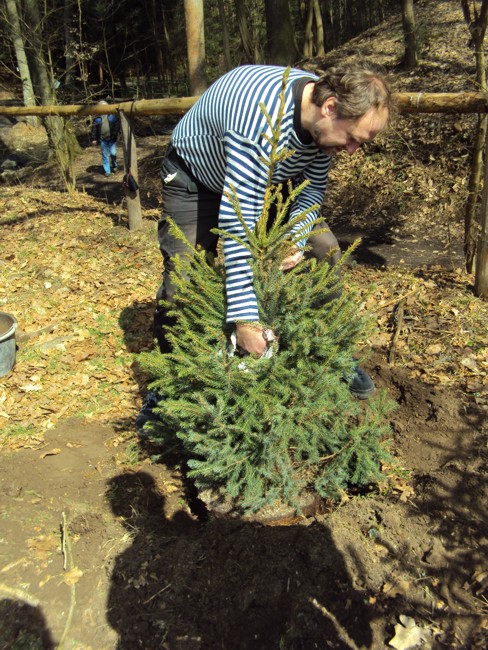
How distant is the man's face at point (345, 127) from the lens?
85.5 inches

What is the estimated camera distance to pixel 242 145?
7.43 feet

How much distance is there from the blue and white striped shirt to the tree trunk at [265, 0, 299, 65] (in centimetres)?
891

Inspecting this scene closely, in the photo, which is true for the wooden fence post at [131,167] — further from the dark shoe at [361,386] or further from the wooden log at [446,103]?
the dark shoe at [361,386]

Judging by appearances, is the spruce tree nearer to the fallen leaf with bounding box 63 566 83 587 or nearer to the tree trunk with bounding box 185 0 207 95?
the fallen leaf with bounding box 63 566 83 587

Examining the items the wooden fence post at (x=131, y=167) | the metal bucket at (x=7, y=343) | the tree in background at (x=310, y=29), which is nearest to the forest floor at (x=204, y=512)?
the metal bucket at (x=7, y=343)

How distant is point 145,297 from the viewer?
5.37m

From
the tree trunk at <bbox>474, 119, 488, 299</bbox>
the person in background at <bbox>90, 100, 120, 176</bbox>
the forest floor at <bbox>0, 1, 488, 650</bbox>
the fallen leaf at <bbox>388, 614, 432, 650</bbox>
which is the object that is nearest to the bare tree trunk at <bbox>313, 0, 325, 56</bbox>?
the person in background at <bbox>90, 100, 120, 176</bbox>

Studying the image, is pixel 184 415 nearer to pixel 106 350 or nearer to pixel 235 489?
pixel 235 489

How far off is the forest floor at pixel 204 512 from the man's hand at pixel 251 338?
94cm

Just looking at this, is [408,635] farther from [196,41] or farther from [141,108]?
[196,41]

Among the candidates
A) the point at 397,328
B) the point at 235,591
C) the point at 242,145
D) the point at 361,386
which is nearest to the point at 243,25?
the point at 397,328

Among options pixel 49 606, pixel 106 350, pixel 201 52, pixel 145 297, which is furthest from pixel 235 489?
pixel 201 52

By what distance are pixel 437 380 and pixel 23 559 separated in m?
2.75

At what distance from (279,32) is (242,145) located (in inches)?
374
